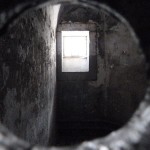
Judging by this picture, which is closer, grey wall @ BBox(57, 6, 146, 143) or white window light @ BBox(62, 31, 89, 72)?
grey wall @ BBox(57, 6, 146, 143)

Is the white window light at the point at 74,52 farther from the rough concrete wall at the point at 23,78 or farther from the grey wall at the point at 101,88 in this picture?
the rough concrete wall at the point at 23,78

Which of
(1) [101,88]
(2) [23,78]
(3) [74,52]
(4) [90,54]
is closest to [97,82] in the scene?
(1) [101,88]

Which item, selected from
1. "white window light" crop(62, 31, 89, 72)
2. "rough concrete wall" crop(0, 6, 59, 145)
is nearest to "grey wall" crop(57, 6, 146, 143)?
"white window light" crop(62, 31, 89, 72)

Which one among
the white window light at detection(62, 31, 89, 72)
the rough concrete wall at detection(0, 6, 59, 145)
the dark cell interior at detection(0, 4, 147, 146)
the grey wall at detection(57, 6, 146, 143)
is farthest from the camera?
the white window light at detection(62, 31, 89, 72)

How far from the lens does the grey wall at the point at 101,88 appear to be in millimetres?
7383

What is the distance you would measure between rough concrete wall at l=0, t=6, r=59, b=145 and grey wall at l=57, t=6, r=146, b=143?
3442 millimetres

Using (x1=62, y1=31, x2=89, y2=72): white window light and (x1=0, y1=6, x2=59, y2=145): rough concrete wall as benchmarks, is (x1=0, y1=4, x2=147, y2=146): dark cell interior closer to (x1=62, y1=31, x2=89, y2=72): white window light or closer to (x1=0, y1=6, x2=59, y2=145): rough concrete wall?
(x1=62, y1=31, x2=89, y2=72): white window light

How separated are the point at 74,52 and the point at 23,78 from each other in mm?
4779

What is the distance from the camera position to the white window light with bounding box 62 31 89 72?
7609 millimetres

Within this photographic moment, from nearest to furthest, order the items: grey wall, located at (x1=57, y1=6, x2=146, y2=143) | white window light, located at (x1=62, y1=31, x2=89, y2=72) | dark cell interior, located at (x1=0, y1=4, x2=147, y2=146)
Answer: dark cell interior, located at (x1=0, y1=4, x2=147, y2=146)
grey wall, located at (x1=57, y1=6, x2=146, y2=143)
white window light, located at (x1=62, y1=31, x2=89, y2=72)

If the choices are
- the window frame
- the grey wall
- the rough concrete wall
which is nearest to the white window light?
the window frame

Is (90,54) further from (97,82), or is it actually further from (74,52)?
(97,82)

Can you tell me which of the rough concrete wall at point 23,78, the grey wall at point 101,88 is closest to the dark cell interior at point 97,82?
the grey wall at point 101,88

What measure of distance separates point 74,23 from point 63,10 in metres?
0.46
